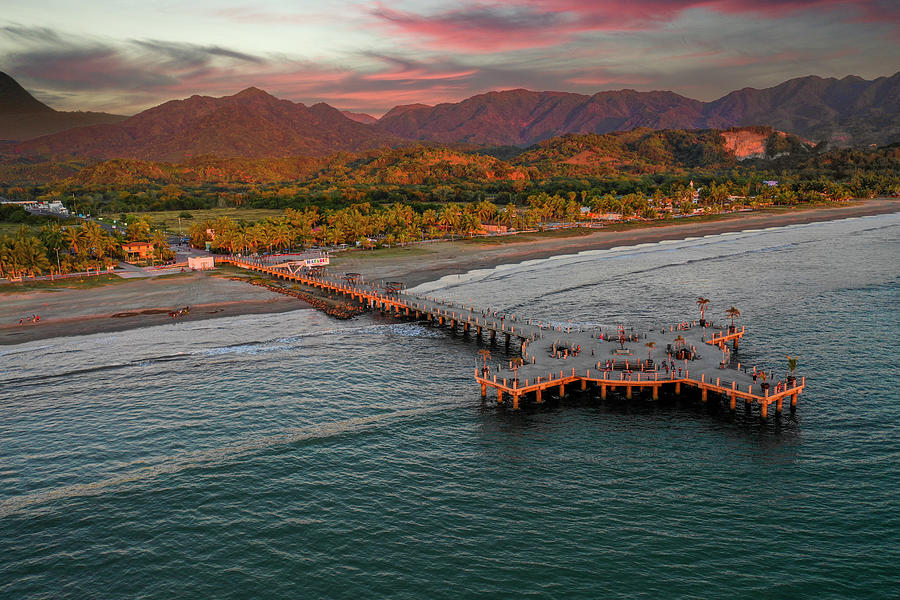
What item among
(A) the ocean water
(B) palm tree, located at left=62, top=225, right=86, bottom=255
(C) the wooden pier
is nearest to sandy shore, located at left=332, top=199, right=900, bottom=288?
(C) the wooden pier

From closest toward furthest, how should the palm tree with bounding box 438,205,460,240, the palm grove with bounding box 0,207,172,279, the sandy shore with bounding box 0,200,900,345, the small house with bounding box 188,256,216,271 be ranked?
the sandy shore with bounding box 0,200,900,345
the palm grove with bounding box 0,207,172,279
the small house with bounding box 188,256,216,271
the palm tree with bounding box 438,205,460,240

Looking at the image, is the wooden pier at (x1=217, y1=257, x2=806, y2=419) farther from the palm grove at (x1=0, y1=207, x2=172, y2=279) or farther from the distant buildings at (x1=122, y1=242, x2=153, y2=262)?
the distant buildings at (x1=122, y1=242, x2=153, y2=262)

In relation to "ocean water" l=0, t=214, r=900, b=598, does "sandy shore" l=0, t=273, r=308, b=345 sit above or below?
above

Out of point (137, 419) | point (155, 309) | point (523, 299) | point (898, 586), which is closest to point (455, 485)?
point (898, 586)

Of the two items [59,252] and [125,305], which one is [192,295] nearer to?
[125,305]

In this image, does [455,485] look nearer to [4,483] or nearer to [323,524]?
[323,524]

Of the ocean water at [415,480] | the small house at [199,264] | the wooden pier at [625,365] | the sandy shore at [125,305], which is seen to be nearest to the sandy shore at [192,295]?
the sandy shore at [125,305]

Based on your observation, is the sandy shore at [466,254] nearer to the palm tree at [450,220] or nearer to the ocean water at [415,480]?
the palm tree at [450,220]
